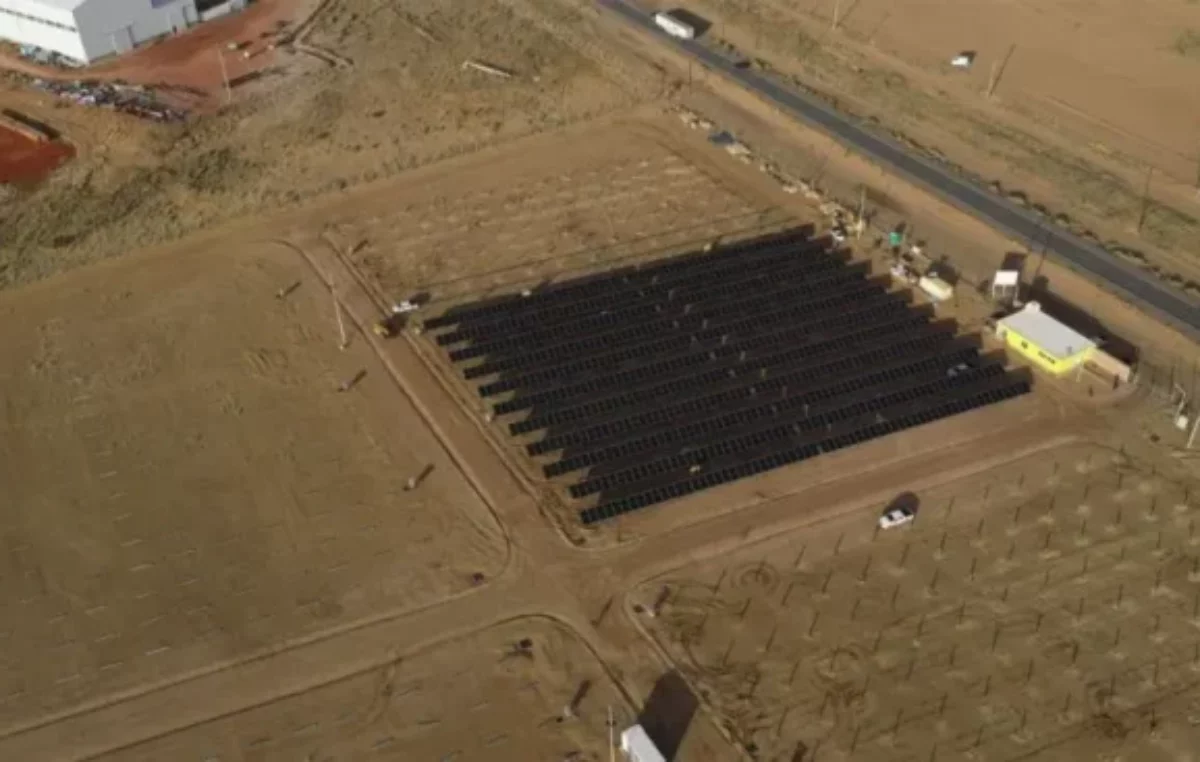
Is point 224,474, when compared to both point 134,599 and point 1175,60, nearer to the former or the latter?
point 134,599

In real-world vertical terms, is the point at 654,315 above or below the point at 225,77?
below

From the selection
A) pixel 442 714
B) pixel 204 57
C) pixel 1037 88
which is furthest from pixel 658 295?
pixel 204 57

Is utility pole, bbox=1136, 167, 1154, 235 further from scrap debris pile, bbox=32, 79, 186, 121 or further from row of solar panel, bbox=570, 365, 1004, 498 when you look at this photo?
scrap debris pile, bbox=32, 79, 186, 121

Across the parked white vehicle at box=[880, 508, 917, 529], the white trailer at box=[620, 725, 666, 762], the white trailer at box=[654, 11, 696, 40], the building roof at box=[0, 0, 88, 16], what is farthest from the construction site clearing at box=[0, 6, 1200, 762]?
the building roof at box=[0, 0, 88, 16]

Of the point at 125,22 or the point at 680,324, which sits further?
the point at 125,22

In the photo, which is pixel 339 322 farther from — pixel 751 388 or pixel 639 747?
pixel 639 747

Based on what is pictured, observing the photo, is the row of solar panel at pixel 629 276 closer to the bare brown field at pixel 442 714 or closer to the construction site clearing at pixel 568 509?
the construction site clearing at pixel 568 509

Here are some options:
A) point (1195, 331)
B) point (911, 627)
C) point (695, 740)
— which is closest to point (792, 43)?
point (1195, 331)
